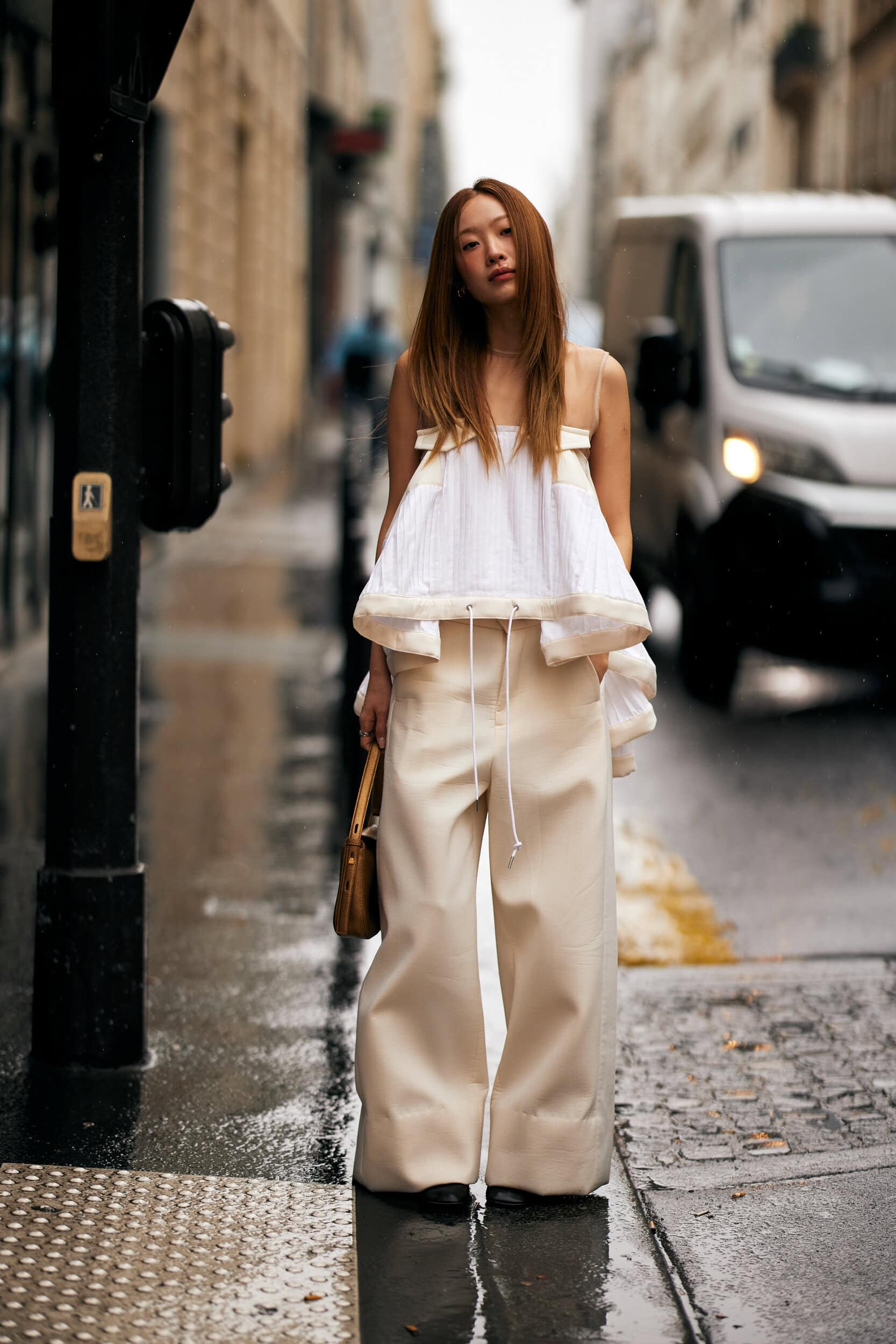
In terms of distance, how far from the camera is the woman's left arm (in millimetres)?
3471

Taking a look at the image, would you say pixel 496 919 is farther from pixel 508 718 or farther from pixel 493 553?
pixel 493 553

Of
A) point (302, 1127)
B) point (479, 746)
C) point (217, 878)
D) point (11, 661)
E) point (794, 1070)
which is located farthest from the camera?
point (11, 661)

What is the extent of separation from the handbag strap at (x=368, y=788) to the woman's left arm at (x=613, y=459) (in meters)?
0.46

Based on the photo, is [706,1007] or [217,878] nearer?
[706,1007]

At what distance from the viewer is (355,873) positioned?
139 inches

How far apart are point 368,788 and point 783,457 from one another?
5463 mm

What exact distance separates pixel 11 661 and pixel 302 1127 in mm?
6738

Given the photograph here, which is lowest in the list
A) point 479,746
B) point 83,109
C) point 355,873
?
point 355,873

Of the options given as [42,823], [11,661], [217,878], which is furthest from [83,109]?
[11,661]

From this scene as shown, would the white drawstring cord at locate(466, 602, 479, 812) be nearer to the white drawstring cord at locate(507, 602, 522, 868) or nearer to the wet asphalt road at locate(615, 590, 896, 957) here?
the white drawstring cord at locate(507, 602, 522, 868)

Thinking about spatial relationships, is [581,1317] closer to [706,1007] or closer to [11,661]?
[706,1007]

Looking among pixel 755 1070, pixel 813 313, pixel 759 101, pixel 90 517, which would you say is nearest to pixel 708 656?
pixel 813 313

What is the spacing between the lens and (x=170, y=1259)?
3215mm

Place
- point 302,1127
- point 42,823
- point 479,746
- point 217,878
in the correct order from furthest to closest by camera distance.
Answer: point 42,823
point 217,878
point 302,1127
point 479,746
